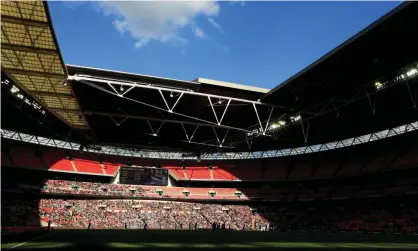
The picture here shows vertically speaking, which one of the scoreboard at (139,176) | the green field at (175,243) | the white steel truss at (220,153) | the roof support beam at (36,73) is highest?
the white steel truss at (220,153)

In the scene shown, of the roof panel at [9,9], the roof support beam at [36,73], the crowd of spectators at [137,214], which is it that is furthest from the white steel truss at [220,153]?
the roof panel at [9,9]

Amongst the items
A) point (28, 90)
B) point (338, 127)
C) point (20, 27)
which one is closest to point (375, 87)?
point (338, 127)

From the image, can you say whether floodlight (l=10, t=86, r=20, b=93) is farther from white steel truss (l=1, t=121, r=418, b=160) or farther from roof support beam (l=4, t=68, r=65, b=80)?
white steel truss (l=1, t=121, r=418, b=160)

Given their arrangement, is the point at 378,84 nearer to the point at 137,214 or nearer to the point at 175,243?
the point at 175,243

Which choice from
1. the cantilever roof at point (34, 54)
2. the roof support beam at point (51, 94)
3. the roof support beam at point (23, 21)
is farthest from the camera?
the roof support beam at point (51, 94)

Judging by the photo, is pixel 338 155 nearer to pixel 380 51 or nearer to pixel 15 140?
pixel 380 51

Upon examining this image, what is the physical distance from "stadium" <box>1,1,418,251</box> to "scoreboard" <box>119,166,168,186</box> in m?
0.22

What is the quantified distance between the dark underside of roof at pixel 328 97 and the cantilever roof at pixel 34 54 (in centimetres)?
128

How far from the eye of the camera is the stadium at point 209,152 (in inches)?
805

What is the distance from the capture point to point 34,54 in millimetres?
19938

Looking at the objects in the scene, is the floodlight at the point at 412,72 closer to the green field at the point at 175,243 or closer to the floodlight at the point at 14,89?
the green field at the point at 175,243

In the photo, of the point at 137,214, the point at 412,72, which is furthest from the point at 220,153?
the point at 412,72

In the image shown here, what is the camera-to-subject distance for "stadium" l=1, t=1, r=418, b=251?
20438mm

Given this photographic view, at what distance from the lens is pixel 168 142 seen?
48000mm
